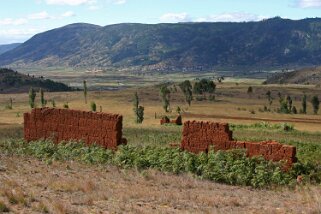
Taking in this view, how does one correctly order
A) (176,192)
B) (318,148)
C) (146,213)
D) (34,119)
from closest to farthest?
(146,213), (176,192), (34,119), (318,148)

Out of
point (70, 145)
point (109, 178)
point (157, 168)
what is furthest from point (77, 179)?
point (70, 145)

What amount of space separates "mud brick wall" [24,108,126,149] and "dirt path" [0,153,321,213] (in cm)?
655

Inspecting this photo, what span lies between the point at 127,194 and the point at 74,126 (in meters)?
13.9

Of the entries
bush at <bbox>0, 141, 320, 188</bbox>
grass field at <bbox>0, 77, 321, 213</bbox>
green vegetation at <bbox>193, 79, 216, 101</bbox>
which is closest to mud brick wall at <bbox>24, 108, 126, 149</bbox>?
bush at <bbox>0, 141, 320, 188</bbox>

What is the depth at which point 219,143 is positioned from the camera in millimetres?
26672

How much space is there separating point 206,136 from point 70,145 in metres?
7.32

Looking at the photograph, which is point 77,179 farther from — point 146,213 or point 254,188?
point 254,188

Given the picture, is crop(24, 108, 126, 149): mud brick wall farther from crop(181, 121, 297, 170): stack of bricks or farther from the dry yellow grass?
the dry yellow grass

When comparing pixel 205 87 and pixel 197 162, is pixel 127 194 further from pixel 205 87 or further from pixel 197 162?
pixel 205 87

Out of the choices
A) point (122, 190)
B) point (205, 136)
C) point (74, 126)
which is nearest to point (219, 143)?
point (205, 136)

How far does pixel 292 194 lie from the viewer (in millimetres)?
18094

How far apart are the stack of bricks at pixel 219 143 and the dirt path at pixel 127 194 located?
15.6 feet

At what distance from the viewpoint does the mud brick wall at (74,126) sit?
2798 cm

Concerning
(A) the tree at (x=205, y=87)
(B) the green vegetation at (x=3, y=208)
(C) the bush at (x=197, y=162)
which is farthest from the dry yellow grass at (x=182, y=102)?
(B) the green vegetation at (x=3, y=208)
